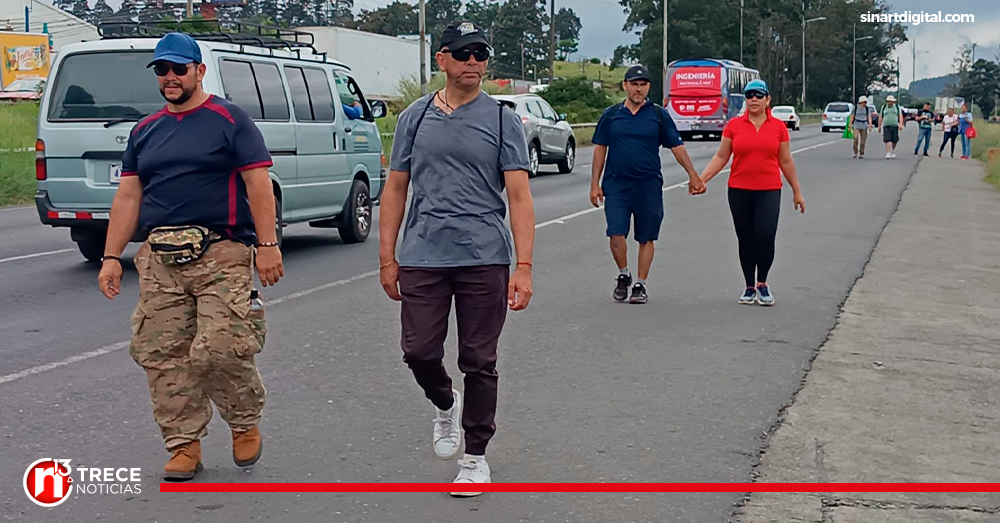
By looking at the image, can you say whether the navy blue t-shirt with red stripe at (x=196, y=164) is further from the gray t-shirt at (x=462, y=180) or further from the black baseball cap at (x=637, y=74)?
the black baseball cap at (x=637, y=74)

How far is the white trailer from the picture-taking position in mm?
58219

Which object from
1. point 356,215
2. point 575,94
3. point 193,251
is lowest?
point 356,215

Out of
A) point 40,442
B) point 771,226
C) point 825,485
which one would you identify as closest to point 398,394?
point 40,442

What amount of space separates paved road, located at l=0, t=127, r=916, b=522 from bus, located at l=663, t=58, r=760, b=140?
3997cm

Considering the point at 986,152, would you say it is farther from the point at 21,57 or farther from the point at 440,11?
the point at 440,11

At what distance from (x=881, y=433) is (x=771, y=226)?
376 cm

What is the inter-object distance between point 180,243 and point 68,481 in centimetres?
108

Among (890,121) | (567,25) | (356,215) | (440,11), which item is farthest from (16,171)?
(567,25)

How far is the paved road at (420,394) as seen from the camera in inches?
195

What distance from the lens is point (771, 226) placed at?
9695 mm

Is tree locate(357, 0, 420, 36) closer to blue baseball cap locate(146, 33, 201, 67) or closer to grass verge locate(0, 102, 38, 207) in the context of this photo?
grass verge locate(0, 102, 38, 207)

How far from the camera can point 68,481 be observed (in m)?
5.09

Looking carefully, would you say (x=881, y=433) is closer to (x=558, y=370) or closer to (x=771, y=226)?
(x=558, y=370)

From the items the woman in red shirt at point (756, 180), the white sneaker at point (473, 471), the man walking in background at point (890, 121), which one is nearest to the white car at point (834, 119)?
the man walking in background at point (890, 121)
